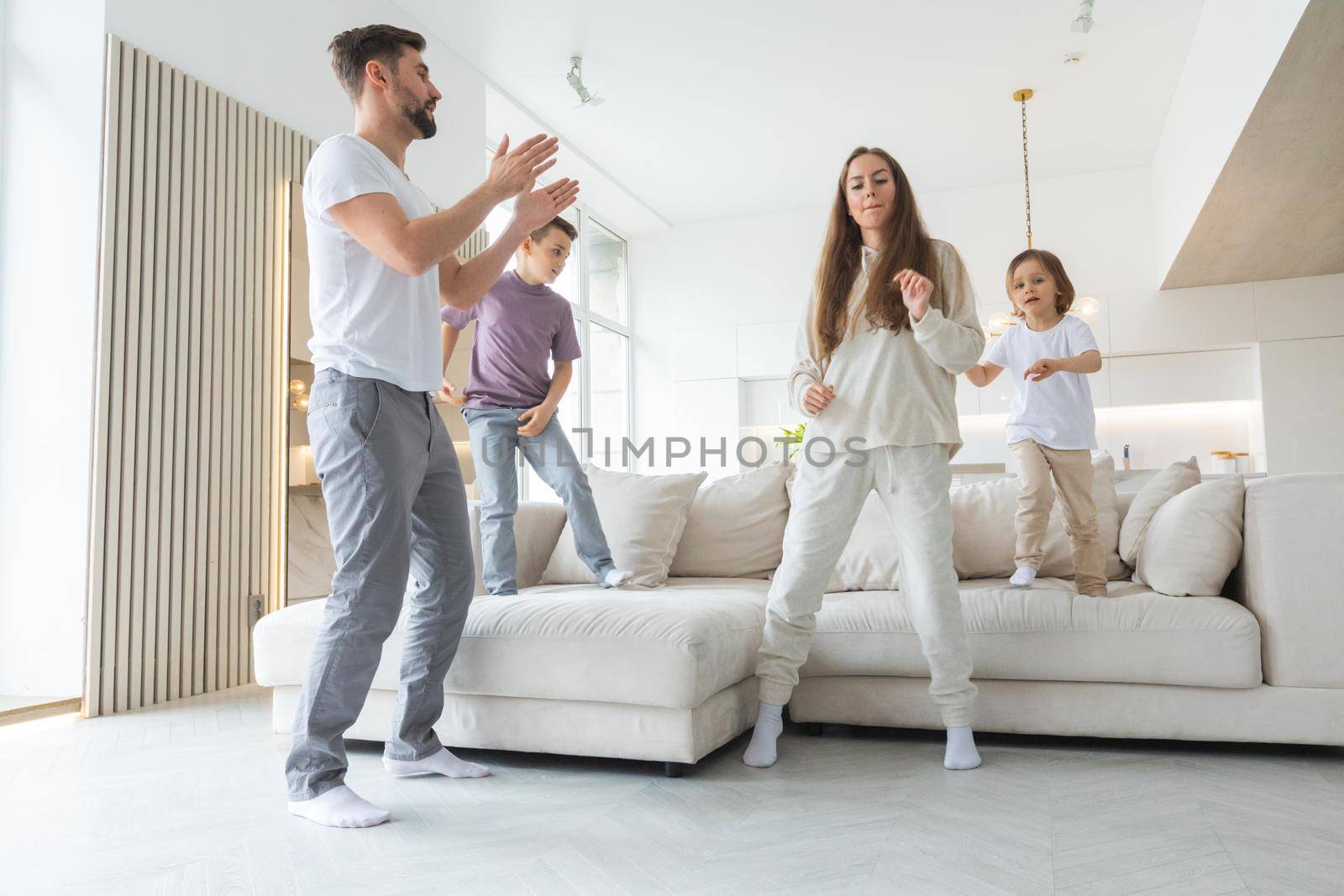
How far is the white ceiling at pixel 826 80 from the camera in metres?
4.72

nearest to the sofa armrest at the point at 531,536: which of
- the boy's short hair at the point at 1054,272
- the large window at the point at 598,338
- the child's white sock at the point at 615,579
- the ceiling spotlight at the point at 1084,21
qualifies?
the child's white sock at the point at 615,579

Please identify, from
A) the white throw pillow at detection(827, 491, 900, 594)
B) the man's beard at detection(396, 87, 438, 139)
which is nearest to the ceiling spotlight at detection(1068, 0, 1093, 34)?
the white throw pillow at detection(827, 491, 900, 594)

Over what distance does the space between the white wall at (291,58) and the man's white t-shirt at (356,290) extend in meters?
2.14

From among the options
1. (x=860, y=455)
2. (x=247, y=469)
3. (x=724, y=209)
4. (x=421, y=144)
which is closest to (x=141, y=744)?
(x=247, y=469)

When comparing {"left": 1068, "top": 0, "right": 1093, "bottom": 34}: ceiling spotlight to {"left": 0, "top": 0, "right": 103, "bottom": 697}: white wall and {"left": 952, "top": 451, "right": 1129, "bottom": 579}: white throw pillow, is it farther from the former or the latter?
{"left": 0, "top": 0, "right": 103, "bottom": 697}: white wall

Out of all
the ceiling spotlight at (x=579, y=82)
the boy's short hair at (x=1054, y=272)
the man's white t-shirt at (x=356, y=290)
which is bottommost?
the man's white t-shirt at (x=356, y=290)

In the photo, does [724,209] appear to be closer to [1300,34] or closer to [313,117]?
[313,117]

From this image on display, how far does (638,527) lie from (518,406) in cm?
53

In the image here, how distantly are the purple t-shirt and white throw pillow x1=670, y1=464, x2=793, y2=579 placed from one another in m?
0.69

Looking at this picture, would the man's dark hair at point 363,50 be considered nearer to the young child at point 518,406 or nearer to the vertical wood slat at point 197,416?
the young child at point 518,406

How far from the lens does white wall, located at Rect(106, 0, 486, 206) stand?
11.2ft

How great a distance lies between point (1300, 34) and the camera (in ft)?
10.1

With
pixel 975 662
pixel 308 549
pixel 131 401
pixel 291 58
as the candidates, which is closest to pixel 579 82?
pixel 291 58

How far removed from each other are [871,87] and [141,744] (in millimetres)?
4895
